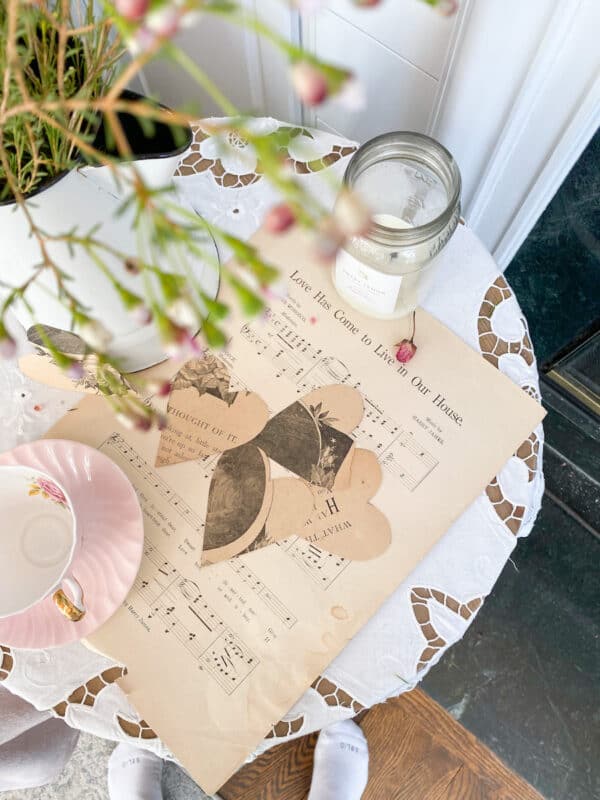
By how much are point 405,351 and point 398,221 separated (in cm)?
12

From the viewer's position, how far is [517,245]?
0.86m

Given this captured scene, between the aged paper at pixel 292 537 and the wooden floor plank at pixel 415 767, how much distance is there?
2.22 feet

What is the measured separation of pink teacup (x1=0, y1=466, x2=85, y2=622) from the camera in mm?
552

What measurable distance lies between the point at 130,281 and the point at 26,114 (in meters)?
0.17

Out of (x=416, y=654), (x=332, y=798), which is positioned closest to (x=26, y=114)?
(x=416, y=654)

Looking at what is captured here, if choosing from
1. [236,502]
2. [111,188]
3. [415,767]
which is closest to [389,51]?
[111,188]

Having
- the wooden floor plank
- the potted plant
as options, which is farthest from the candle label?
the wooden floor plank

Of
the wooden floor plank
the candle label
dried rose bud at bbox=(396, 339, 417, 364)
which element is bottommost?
the wooden floor plank

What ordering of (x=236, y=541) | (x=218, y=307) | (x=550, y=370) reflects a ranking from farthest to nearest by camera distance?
(x=550, y=370), (x=236, y=541), (x=218, y=307)

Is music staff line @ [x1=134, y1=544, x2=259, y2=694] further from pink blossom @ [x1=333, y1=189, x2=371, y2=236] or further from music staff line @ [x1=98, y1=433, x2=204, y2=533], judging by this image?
pink blossom @ [x1=333, y1=189, x2=371, y2=236]

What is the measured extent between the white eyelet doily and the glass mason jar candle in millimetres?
57

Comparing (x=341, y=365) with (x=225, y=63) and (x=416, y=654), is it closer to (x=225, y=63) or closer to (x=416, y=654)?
(x=416, y=654)

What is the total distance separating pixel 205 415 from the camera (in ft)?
2.03

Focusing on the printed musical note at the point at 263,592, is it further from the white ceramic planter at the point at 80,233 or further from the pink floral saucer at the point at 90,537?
the white ceramic planter at the point at 80,233
